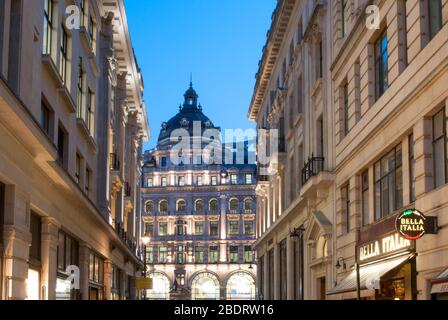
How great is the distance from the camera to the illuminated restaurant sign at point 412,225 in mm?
17156

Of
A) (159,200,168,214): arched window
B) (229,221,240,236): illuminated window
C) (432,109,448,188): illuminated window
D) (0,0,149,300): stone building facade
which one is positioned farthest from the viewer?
(159,200,168,214): arched window

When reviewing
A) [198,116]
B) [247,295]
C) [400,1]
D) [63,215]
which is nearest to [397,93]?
[400,1]

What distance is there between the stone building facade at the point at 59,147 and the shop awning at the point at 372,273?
8827 millimetres

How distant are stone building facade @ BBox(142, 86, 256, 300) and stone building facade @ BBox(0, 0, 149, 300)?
7221 centimetres

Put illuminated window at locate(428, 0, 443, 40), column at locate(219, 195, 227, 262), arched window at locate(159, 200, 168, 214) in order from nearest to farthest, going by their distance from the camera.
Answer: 1. illuminated window at locate(428, 0, 443, 40)
2. column at locate(219, 195, 227, 262)
3. arched window at locate(159, 200, 168, 214)

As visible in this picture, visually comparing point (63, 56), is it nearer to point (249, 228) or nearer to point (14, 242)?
point (14, 242)

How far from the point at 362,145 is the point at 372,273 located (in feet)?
15.6

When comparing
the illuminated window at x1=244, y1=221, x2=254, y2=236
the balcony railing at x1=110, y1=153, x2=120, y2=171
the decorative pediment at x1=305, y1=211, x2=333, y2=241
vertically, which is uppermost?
the illuminated window at x1=244, y1=221, x2=254, y2=236

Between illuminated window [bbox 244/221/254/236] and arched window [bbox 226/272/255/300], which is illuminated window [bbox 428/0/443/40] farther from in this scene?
arched window [bbox 226/272/255/300]

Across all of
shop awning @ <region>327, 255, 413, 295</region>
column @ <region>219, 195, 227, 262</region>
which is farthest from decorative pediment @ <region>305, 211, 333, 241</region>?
column @ <region>219, 195, 227, 262</region>

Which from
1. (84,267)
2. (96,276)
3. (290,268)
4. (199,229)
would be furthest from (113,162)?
(199,229)

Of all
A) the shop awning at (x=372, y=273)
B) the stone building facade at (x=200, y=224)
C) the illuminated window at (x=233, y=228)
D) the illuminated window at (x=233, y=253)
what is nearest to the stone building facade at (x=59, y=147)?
the shop awning at (x=372, y=273)

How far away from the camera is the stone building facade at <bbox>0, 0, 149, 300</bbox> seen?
1675 centimetres
